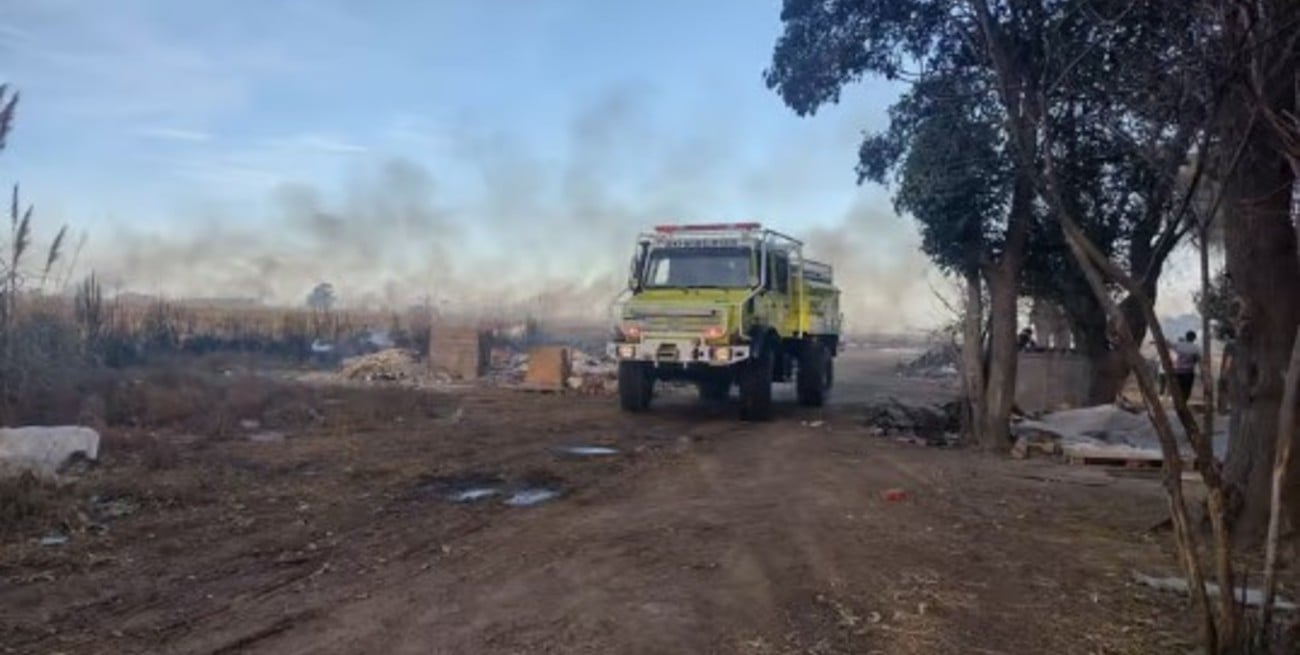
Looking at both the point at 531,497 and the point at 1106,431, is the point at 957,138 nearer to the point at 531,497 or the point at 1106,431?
the point at 1106,431

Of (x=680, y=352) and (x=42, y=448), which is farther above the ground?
(x=680, y=352)

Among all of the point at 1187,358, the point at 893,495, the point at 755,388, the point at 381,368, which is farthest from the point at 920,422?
the point at 381,368

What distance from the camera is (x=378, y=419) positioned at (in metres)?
15.8

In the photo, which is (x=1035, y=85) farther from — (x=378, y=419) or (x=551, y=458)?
(x=378, y=419)

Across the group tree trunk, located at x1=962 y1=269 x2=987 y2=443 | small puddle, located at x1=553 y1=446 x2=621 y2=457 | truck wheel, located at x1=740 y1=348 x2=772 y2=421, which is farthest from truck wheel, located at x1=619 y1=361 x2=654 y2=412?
tree trunk, located at x1=962 y1=269 x2=987 y2=443

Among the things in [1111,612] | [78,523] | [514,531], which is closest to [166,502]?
[78,523]

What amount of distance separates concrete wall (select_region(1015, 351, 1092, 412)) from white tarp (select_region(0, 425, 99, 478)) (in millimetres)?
14932

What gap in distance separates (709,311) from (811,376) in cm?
466

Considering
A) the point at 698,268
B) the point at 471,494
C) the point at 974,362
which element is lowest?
the point at 471,494

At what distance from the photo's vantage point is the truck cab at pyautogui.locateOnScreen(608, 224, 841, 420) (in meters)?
16.3

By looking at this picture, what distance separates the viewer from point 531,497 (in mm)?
9719

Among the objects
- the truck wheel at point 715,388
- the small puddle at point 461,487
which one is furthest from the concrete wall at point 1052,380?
the small puddle at point 461,487

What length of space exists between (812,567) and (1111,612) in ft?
5.90

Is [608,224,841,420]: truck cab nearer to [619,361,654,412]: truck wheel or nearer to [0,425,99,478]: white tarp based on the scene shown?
[619,361,654,412]: truck wheel
